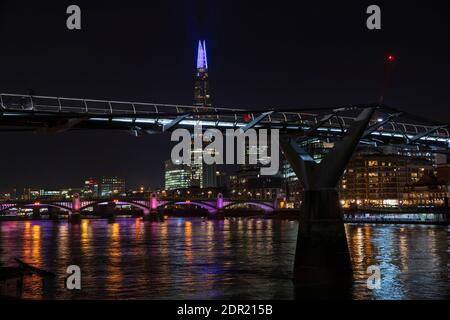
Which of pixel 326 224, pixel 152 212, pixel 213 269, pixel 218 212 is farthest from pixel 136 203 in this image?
pixel 326 224

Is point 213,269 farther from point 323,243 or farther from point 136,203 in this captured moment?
point 136,203

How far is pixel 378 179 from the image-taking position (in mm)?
195125

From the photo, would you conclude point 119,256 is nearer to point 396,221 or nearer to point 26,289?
point 26,289

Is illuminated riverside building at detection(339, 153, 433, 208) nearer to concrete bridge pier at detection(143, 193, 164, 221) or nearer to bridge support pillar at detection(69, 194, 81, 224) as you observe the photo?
concrete bridge pier at detection(143, 193, 164, 221)

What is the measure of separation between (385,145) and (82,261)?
88.5ft

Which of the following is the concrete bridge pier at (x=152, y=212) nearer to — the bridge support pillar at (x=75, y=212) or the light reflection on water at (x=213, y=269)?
the bridge support pillar at (x=75, y=212)

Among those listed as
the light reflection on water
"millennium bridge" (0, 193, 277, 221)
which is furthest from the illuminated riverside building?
the light reflection on water

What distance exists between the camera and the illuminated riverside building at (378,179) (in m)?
195

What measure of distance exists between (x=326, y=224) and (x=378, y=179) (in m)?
168

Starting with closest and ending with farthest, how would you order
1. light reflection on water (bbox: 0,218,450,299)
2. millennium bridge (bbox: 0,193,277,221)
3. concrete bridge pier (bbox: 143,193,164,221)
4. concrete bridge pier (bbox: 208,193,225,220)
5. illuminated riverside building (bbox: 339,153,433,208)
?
light reflection on water (bbox: 0,218,450,299), millennium bridge (bbox: 0,193,277,221), concrete bridge pier (bbox: 143,193,164,221), concrete bridge pier (bbox: 208,193,225,220), illuminated riverside building (bbox: 339,153,433,208)

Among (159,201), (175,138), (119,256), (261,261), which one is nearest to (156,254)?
(119,256)

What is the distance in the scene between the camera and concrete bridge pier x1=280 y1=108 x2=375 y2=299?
32.7 meters

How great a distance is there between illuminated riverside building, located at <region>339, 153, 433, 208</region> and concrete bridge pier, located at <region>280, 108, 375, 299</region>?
16279cm

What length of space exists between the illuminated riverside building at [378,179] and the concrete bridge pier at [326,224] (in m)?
163
